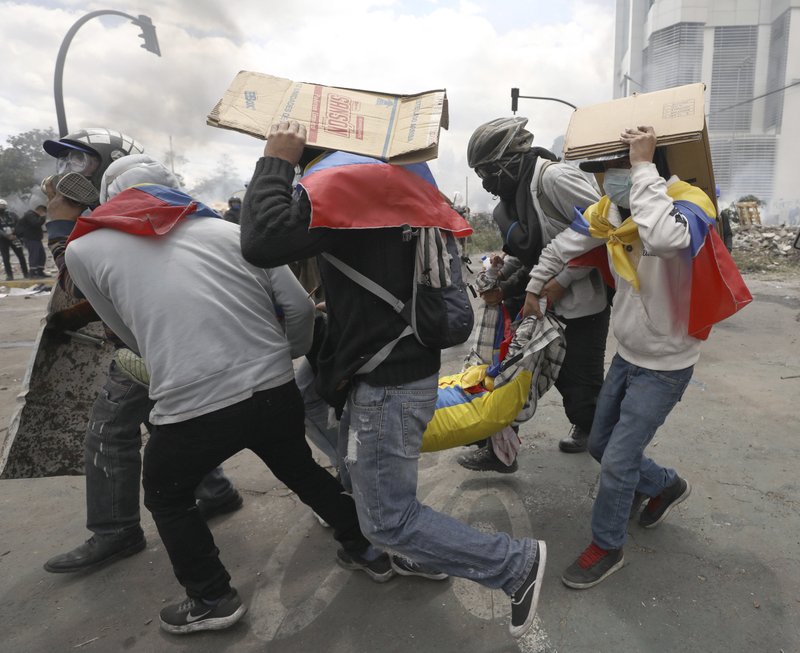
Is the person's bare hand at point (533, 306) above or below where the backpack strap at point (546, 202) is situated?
below

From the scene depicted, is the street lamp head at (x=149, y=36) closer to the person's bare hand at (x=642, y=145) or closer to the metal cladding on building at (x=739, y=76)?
the person's bare hand at (x=642, y=145)

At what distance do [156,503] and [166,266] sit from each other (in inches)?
34.4

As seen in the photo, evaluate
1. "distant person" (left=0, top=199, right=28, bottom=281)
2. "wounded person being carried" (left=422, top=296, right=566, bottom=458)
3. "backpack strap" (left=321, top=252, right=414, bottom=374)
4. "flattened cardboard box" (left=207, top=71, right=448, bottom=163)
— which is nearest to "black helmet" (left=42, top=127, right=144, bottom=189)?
"flattened cardboard box" (left=207, top=71, right=448, bottom=163)

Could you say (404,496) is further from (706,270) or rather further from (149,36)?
(149,36)

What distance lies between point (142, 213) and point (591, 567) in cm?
221

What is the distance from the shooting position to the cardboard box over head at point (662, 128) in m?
1.87

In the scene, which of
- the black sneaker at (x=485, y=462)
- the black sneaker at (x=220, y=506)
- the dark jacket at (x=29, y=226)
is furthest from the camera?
the dark jacket at (x=29, y=226)

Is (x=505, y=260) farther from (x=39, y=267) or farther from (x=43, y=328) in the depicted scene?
(x=39, y=267)

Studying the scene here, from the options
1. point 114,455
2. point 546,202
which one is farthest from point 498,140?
point 114,455

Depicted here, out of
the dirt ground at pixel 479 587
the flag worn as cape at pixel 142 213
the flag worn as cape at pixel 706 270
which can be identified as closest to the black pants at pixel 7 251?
the dirt ground at pixel 479 587

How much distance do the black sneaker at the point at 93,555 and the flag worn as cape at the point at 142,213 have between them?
151 centimetres

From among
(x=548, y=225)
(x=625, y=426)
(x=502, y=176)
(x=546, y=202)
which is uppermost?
(x=502, y=176)

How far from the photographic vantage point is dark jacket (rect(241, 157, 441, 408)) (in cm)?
148

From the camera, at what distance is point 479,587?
7.23 feet
